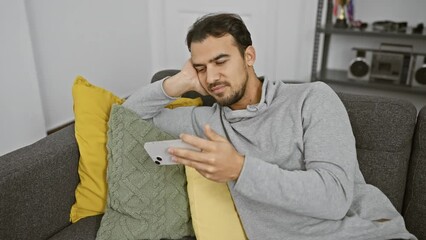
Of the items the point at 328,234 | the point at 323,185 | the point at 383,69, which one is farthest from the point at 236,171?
the point at 383,69

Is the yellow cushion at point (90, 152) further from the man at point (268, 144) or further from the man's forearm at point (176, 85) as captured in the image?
the man's forearm at point (176, 85)

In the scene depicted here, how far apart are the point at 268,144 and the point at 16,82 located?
1.80 metres

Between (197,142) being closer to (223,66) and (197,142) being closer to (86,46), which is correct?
(223,66)

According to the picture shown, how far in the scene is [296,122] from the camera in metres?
1.13

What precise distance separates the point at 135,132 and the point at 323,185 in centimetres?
60

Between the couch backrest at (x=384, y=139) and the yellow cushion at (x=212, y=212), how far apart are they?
0.45 metres

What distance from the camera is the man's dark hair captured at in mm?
1244

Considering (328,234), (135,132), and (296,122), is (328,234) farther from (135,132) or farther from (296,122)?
(135,132)

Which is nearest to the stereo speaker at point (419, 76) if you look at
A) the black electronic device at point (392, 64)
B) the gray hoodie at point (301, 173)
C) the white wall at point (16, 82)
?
the black electronic device at point (392, 64)

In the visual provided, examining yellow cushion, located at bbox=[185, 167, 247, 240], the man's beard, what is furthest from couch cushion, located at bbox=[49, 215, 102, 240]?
the man's beard

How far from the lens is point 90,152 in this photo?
1298 mm

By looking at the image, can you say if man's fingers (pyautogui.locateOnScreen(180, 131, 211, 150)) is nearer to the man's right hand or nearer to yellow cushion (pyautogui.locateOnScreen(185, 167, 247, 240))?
yellow cushion (pyautogui.locateOnScreen(185, 167, 247, 240))

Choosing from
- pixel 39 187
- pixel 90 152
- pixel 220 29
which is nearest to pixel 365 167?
pixel 220 29

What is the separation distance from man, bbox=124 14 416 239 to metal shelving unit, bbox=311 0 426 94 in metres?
1.63
